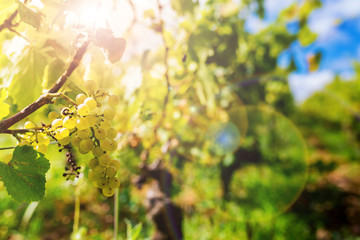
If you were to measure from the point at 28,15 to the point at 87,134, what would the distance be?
352mm

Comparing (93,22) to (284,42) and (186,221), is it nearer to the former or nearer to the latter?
(186,221)

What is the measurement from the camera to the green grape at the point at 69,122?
1.72 ft

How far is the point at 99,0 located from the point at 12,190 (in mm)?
525

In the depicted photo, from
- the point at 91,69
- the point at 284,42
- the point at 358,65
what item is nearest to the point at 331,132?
the point at 358,65

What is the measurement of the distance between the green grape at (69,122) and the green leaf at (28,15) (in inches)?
12.1

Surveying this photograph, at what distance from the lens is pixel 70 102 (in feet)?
1.84

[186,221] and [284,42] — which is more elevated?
[284,42]

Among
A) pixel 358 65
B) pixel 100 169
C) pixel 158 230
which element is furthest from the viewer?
pixel 358 65

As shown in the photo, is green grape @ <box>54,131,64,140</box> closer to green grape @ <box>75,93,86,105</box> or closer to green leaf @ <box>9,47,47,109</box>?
green grape @ <box>75,93,86,105</box>

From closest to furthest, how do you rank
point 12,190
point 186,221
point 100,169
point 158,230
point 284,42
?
point 12,190
point 100,169
point 158,230
point 186,221
point 284,42

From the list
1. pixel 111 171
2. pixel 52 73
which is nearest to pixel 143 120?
pixel 52 73

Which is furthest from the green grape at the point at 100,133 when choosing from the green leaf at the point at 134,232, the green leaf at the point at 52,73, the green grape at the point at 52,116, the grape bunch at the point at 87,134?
the green leaf at the point at 134,232

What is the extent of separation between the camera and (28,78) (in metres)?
0.79

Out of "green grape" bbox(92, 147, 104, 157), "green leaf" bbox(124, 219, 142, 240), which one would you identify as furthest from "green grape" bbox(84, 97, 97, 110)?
"green leaf" bbox(124, 219, 142, 240)
